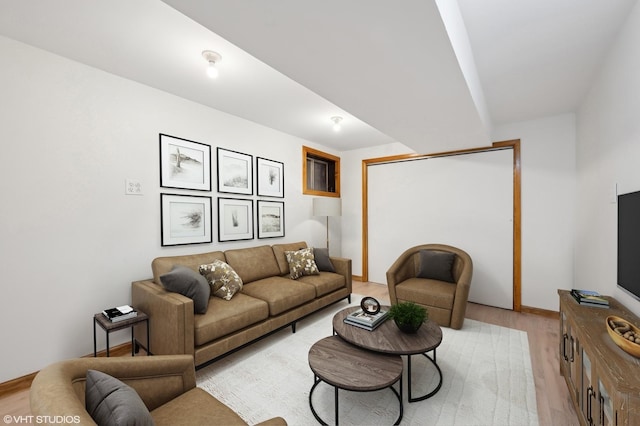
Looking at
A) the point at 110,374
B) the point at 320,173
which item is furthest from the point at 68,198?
the point at 320,173

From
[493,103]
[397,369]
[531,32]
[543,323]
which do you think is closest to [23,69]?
[397,369]

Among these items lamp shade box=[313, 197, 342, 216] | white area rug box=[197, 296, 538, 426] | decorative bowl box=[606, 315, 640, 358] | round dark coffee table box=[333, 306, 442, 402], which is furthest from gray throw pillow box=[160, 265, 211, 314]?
decorative bowl box=[606, 315, 640, 358]

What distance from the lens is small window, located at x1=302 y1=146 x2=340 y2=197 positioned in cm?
459

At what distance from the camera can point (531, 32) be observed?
1855mm

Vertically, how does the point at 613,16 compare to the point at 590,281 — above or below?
above

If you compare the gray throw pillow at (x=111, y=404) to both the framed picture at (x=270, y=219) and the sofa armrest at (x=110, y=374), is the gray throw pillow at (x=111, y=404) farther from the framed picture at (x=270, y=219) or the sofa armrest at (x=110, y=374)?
the framed picture at (x=270, y=219)

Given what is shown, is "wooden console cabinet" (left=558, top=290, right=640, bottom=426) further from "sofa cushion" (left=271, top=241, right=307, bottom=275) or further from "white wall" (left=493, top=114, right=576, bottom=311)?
"sofa cushion" (left=271, top=241, right=307, bottom=275)

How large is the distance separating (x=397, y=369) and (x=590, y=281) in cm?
234

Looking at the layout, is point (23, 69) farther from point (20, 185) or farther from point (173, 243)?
point (173, 243)

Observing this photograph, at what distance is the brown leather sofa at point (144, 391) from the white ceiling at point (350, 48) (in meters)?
1.61

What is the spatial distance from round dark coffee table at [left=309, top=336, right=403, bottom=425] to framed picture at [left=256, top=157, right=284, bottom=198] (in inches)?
95.6

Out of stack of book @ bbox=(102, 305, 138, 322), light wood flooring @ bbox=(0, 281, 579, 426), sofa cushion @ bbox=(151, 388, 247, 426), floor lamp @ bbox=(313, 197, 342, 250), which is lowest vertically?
light wood flooring @ bbox=(0, 281, 579, 426)

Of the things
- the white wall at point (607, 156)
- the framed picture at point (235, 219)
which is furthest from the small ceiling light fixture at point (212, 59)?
the white wall at point (607, 156)

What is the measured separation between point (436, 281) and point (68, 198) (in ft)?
13.0
